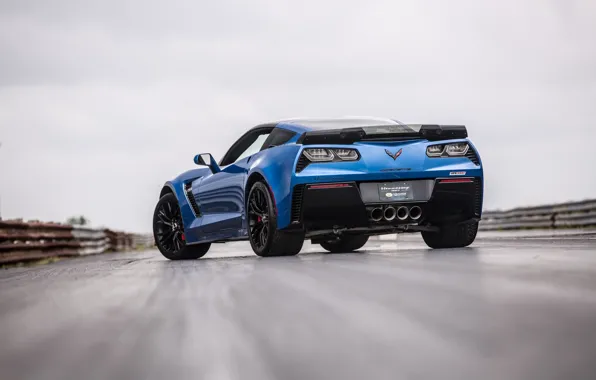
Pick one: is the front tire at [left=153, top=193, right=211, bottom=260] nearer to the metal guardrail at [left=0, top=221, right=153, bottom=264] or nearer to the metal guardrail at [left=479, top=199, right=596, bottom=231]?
the metal guardrail at [left=0, top=221, right=153, bottom=264]

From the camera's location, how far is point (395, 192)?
783 cm

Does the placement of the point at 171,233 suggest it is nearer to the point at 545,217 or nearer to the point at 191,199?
the point at 191,199

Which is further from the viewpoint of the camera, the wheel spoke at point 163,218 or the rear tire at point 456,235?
the wheel spoke at point 163,218

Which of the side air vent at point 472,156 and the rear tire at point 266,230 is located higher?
the side air vent at point 472,156

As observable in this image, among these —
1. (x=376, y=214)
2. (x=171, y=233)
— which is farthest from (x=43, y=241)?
(x=376, y=214)

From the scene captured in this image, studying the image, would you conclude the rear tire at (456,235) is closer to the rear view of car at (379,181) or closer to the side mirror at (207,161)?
the rear view of car at (379,181)

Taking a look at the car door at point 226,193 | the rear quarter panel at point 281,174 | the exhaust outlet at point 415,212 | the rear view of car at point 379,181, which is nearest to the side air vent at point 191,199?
the car door at point 226,193

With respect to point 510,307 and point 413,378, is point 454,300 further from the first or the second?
point 413,378

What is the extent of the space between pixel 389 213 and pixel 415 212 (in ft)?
0.84

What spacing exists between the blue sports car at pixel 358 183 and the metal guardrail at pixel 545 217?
1217cm

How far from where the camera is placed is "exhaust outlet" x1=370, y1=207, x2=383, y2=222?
7789 mm

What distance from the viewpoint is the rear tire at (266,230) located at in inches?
318

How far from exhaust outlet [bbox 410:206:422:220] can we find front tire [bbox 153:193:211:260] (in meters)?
3.52

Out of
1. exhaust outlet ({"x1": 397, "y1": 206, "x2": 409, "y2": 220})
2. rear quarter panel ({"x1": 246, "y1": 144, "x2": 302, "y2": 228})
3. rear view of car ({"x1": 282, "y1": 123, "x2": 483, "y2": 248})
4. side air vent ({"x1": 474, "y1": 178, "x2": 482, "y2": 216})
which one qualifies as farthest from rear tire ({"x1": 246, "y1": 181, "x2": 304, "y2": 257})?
side air vent ({"x1": 474, "y1": 178, "x2": 482, "y2": 216})
